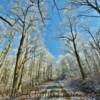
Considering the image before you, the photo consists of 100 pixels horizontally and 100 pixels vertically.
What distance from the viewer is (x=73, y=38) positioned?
30141 millimetres

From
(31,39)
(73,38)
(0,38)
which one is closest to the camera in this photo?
(0,38)

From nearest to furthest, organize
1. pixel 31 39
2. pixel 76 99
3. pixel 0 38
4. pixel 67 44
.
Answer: pixel 76 99 → pixel 0 38 → pixel 31 39 → pixel 67 44

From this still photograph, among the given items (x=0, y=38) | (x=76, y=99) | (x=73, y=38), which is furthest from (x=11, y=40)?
(x=76, y=99)

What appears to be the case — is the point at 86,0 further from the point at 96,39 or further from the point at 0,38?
the point at 96,39

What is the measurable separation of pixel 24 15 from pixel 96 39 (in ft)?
61.2

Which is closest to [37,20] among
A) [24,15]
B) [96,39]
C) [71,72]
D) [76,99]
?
[24,15]

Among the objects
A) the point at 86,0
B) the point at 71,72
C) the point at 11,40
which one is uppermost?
the point at 71,72

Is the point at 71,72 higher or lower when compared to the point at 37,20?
higher

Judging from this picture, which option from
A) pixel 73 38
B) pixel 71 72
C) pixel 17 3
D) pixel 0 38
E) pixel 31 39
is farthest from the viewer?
pixel 71 72

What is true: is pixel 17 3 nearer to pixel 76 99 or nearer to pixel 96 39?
pixel 76 99

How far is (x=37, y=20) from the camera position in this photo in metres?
21.6

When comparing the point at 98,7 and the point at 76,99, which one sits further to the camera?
the point at 98,7

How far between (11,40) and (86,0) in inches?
546

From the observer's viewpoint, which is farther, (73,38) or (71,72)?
(71,72)
